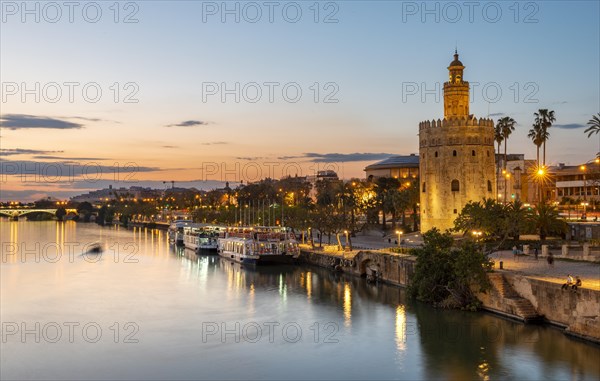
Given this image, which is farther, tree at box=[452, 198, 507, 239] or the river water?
tree at box=[452, 198, 507, 239]

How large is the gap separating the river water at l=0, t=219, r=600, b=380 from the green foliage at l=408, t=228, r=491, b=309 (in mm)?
1106

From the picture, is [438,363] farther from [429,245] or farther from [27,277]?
[27,277]

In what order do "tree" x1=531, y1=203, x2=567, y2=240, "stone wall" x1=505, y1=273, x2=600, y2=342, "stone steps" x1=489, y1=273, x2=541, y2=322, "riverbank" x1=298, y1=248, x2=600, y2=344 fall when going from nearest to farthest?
"stone wall" x1=505, y1=273, x2=600, y2=342 < "riverbank" x1=298, y1=248, x2=600, y2=344 < "stone steps" x1=489, y1=273, x2=541, y2=322 < "tree" x1=531, y1=203, x2=567, y2=240

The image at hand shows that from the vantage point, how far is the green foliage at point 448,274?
3656 cm

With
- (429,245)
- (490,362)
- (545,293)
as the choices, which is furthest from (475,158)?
(490,362)

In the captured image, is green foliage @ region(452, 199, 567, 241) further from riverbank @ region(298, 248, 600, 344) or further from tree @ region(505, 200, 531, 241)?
riverbank @ region(298, 248, 600, 344)

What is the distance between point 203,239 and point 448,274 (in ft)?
180

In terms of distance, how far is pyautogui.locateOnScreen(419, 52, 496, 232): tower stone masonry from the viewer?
64625mm

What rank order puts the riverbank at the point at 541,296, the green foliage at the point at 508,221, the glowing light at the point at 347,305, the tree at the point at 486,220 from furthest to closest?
the tree at the point at 486,220
the green foliage at the point at 508,221
the glowing light at the point at 347,305
the riverbank at the point at 541,296

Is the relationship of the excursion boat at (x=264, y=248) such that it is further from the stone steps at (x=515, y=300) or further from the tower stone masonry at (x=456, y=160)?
the stone steps at (x=515, y=300)

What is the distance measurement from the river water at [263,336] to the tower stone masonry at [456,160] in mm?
16122

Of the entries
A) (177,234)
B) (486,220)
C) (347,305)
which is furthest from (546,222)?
(177,234)

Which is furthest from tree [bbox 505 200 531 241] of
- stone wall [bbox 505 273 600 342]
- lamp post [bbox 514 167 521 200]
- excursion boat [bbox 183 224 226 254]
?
lamp post [bbox 514 167 521 200]

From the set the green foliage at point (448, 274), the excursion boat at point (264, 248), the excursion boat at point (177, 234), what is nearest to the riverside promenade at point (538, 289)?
the green foliage at point (448, 274)
